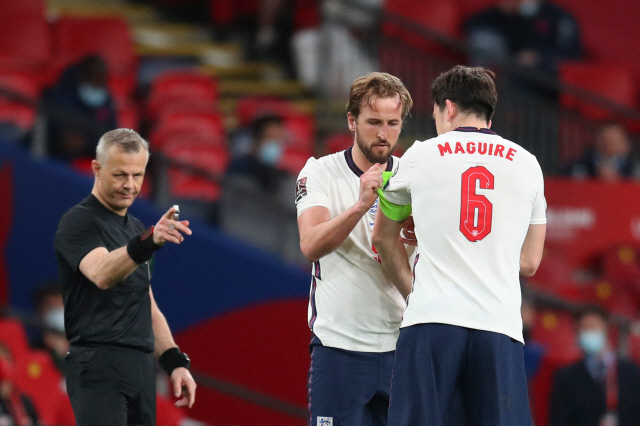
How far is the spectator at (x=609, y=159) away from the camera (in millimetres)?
10523

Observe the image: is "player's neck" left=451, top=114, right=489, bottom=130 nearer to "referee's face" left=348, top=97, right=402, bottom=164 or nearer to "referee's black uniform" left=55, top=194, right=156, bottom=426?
"referee's face" left=348, top=97, right=402, bottom=164

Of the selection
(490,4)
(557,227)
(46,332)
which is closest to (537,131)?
(557,227)

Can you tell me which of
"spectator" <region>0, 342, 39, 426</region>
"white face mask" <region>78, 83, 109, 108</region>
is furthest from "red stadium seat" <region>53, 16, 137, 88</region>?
"spectator" <region>0, 342, 39, 426</region>

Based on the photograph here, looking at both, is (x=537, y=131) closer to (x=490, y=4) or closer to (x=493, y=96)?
(x=490, y=4)

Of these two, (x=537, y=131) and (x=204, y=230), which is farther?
(x=537, y=131)

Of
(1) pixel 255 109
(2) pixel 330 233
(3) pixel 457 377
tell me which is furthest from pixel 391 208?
(1) pixel 255 109

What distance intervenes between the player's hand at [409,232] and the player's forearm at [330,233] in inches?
7.8

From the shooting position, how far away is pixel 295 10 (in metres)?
12.5

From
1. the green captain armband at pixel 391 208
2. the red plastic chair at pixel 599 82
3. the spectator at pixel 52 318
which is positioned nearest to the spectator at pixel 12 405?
the spectator at pixel 52 318

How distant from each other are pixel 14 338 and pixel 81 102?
7.85 feet

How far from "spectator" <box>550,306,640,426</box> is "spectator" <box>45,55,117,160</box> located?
4405mm

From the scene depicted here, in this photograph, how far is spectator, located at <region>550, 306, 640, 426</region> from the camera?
27.8ft

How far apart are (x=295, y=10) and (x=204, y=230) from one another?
4.70 metres

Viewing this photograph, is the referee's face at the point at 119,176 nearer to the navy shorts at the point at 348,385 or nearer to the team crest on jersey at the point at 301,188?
the team crest on jersey at the point at 301,188
